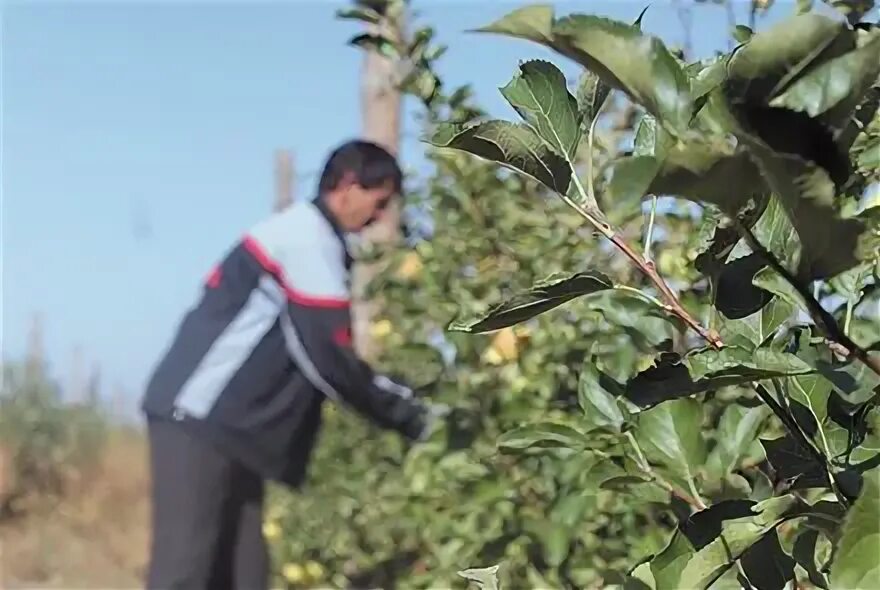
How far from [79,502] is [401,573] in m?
6.39

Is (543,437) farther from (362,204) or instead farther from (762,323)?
(362,204)

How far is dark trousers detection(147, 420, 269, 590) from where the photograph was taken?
3.70m

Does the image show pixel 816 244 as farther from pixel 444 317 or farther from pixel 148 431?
pixel 148 431

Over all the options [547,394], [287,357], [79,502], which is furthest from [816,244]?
[79,502]

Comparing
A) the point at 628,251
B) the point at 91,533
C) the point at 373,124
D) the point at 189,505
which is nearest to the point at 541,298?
the point at 628,251

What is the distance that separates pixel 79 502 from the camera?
9078 millimetres

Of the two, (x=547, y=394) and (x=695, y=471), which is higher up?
(x=695, y=471)

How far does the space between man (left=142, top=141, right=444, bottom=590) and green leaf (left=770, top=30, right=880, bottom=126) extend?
3.01 m

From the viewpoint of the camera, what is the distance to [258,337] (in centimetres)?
368

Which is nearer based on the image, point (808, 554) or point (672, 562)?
point (672, 562)

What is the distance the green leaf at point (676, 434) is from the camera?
1034mm

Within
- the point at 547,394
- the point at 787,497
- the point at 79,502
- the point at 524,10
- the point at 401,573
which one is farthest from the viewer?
the point at 79,502

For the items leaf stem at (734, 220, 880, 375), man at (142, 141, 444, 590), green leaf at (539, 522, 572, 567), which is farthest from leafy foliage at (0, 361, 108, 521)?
leaf stem at (734, 220, 880, 375)

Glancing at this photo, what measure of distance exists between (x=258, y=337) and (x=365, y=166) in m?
0.56
